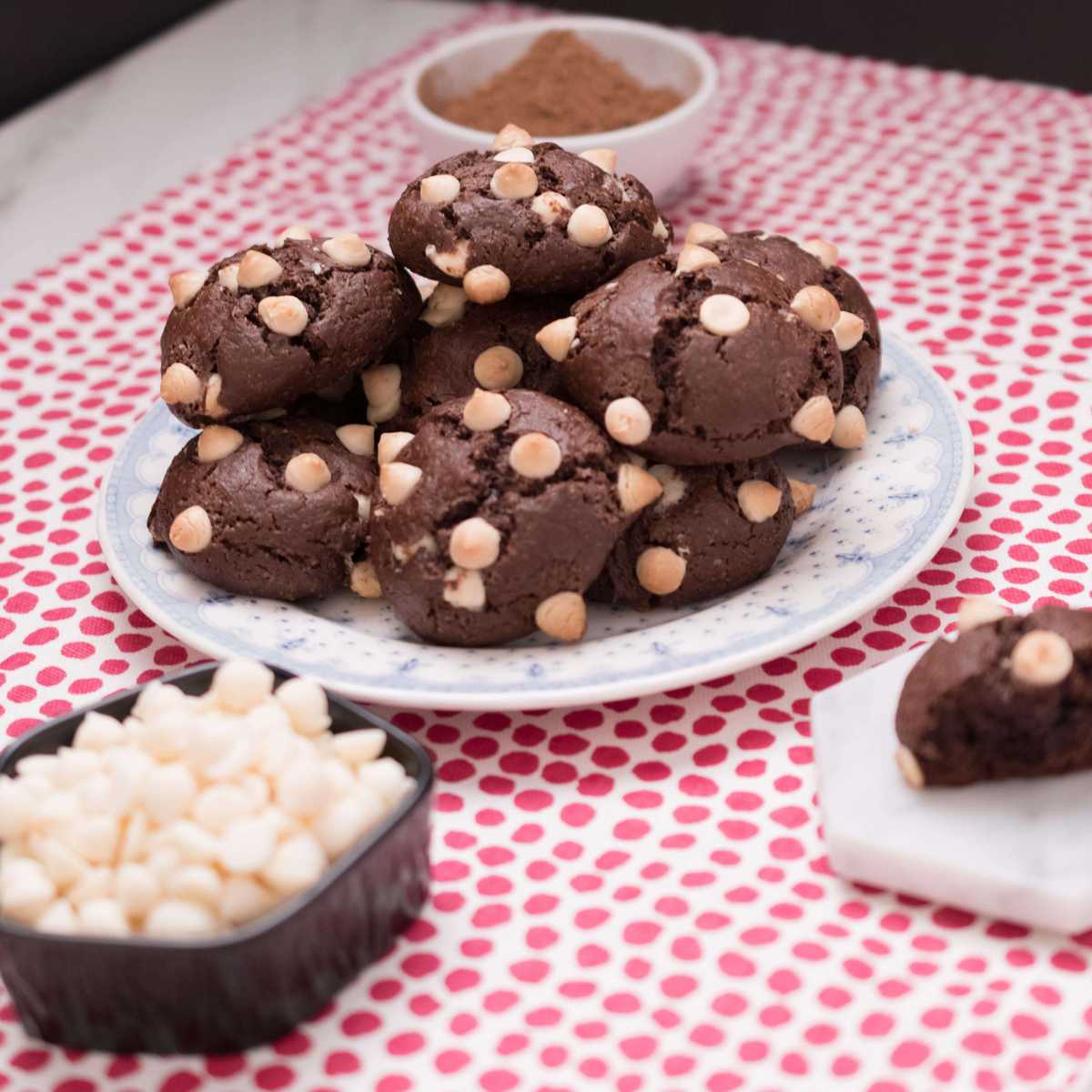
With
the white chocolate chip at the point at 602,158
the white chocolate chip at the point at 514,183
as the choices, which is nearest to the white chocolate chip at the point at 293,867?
the white chocolate chip at the point at 514,183

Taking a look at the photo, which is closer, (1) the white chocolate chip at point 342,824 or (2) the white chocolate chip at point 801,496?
(1) the white chocolate chip at point 342,824

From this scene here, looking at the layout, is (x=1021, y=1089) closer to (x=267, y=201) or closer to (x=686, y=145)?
(x=686, y=145)

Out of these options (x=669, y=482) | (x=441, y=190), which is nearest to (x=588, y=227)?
(x=441, y=190)

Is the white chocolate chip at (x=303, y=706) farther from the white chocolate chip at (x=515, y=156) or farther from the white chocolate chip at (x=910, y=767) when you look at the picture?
the white chocolate chip at (x=515, y=156)

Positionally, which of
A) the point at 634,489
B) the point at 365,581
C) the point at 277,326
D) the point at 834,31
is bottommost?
the point at 834,31

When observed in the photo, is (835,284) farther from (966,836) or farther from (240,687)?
(240,687)
